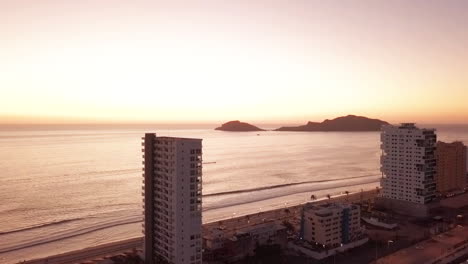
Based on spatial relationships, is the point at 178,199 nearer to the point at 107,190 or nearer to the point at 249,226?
the point at 249,226

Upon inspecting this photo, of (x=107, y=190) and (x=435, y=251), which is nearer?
(x=435, y=251)

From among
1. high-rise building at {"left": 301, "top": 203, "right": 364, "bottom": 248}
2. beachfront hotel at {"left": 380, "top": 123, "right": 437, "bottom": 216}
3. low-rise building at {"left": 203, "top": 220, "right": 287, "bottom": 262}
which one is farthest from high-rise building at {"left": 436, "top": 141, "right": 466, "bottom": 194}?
low-rise building at {"left": 203, "top": 220, "right": 287, "bottom": 262}

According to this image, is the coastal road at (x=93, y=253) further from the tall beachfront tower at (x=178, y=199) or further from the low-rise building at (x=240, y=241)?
the tall beachfront tower at (x=178, y=199)

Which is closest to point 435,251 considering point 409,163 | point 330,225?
point 330,225

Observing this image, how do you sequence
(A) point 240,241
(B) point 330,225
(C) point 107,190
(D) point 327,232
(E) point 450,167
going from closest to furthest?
1. (A) point 240,241
2. (D) point 327,232
3. (B) point 330,225
4. (E) point 450,167
5. (C) point 107,190

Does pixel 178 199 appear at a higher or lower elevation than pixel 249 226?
higher

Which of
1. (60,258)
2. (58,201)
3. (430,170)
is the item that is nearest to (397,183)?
(430,170)

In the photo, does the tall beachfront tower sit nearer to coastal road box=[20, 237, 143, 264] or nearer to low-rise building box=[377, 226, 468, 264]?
coastal road box=[20, 237, 143, 264]

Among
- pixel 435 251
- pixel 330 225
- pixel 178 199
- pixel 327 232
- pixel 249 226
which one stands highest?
pixel 178 199
